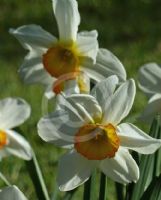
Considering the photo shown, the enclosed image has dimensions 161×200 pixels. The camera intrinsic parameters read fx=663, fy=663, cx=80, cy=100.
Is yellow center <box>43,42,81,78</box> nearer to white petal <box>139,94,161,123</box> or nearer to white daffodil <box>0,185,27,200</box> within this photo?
white petal <box>139,94,161,123</box>

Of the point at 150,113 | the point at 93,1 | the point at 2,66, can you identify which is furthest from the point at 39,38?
the point at 93,1

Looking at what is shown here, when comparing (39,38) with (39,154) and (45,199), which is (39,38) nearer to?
(45,199)

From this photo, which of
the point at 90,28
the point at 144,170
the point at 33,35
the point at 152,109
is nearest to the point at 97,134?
the point at 152,109

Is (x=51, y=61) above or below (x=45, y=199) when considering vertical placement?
above

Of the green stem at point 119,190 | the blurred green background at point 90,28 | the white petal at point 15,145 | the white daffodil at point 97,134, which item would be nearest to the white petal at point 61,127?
the white daffodil at point 97,134

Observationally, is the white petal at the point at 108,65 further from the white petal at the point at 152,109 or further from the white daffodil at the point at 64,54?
the white petal at the point at 152,109

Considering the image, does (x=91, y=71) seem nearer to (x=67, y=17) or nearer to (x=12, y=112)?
(x=67, y=17)
